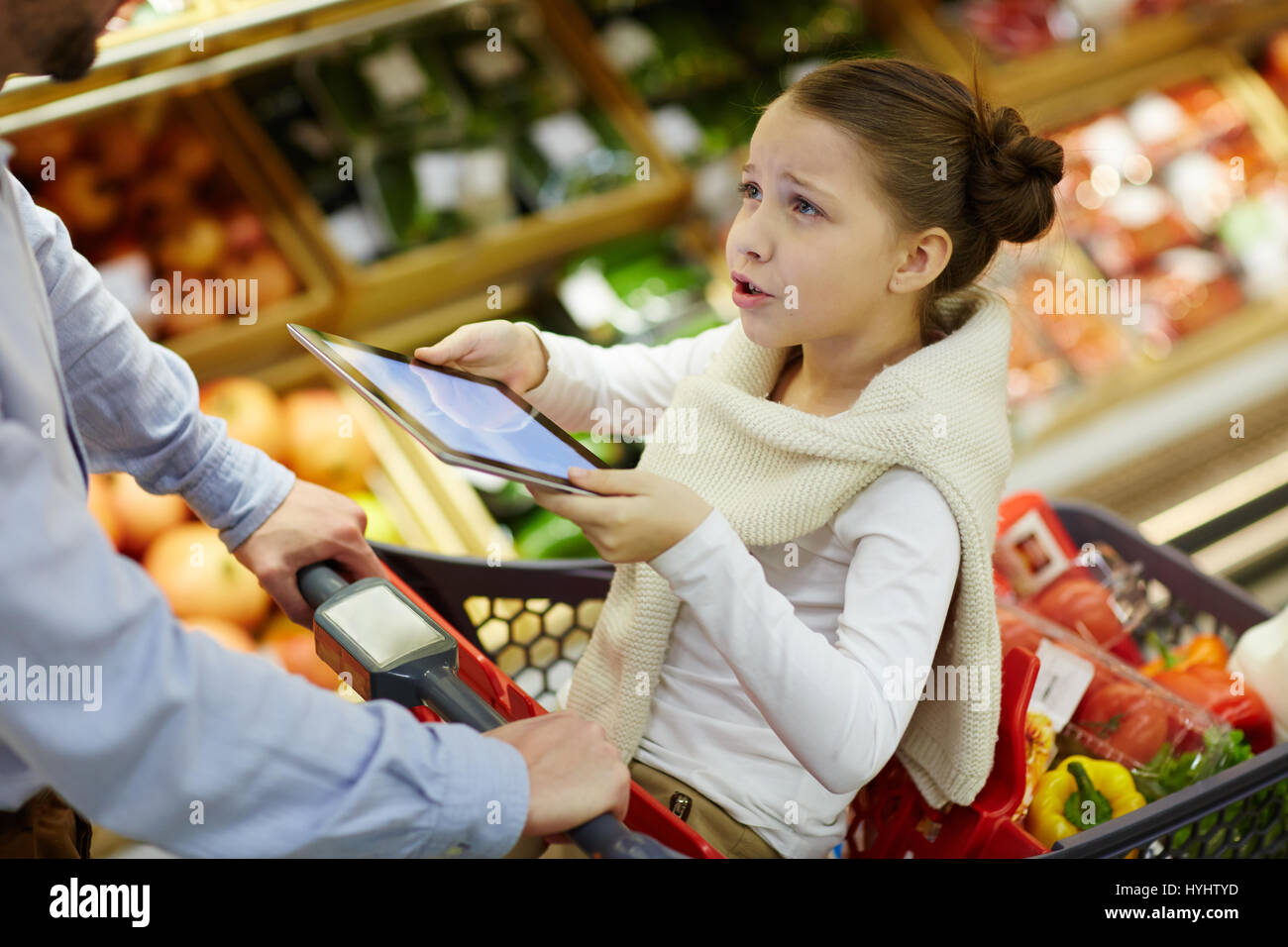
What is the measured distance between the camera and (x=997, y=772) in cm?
144

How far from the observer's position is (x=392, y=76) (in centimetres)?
273

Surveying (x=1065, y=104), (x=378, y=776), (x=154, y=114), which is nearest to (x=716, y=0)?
(x=1065, y=104)

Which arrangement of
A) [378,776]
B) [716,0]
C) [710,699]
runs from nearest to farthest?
[378,776], [710,699], [716,0]

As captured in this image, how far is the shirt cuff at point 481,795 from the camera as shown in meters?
0.99

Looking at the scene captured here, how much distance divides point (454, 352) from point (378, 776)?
1.91ft

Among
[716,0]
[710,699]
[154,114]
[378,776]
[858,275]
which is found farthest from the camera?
[716,0]

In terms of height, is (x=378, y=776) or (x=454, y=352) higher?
(x=454, y=352)

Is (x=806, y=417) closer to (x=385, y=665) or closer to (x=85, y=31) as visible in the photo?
(x=385, y=665)

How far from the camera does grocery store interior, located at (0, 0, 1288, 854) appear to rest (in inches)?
93.1

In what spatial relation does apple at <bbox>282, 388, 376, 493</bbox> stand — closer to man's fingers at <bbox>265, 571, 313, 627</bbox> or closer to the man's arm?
man's fingers at <bbox>265, 571, 313, 627</bbox>

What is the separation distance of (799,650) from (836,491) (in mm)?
211

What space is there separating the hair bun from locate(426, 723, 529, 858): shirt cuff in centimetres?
79

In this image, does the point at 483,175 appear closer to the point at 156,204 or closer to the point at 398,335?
the point at 398,335

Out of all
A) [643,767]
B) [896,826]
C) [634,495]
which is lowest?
[896,826]
